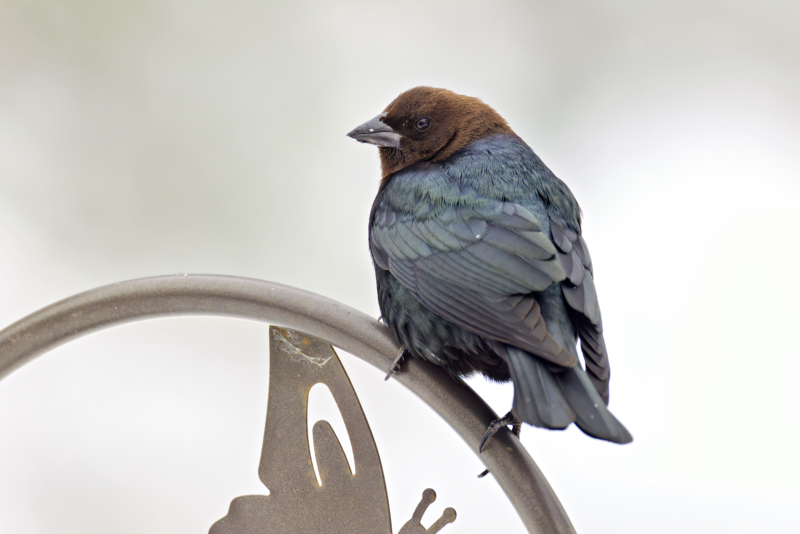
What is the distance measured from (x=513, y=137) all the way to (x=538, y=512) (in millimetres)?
716

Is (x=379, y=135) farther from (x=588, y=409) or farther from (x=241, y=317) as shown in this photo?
(x=588, y=409)

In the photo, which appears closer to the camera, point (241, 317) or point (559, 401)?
point (559, 401)

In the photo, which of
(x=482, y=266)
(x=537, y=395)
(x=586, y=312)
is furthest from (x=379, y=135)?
(x=537, y=395)

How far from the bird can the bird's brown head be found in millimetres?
31

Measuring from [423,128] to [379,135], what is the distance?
9cm

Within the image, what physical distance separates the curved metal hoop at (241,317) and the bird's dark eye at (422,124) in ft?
1.45

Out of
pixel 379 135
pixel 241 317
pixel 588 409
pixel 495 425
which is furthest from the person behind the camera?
pixel 379 135

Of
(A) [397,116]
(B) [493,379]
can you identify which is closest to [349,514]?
(B) [493,379]

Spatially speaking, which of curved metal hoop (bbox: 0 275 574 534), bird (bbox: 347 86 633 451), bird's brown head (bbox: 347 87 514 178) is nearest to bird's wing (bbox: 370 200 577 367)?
bird (bbox: 347 86 633 451)

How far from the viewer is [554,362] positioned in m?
0.83

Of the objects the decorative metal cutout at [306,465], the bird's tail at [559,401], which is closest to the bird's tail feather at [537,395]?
the bird's tail at [559,401]

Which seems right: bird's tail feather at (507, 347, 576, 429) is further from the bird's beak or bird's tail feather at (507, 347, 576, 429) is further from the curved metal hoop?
the bird's beak

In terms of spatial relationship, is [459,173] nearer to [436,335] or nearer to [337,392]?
[436,335]

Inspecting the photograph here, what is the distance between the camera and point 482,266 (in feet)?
3.11
